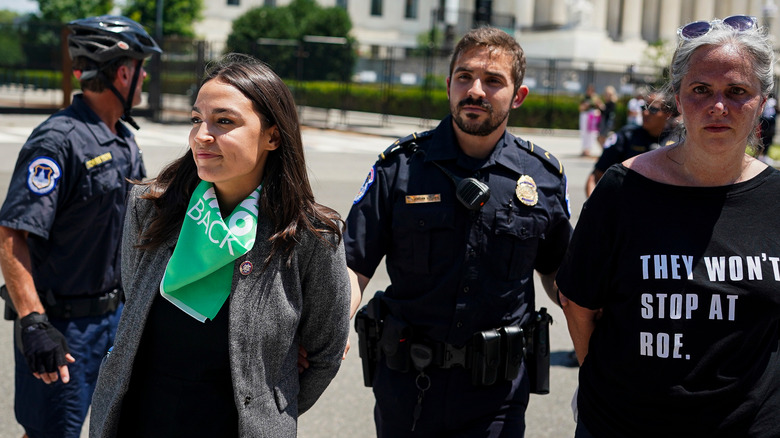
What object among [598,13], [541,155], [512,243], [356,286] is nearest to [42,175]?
[356,286]

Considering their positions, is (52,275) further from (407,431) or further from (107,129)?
(407,431)

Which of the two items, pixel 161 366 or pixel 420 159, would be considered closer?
pixel 161 366

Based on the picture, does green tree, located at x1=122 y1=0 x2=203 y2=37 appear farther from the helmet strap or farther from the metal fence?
the helmet strap

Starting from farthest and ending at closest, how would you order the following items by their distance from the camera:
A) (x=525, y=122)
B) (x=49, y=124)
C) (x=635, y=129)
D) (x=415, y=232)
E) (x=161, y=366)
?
(x=525, y=122) < (x=635, y=129) < (x=49, y=124) < (x=415, y=232) < (x=161, y=366)

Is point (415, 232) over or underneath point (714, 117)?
underneath

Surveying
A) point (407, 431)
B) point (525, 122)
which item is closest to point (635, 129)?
point (407, 431)

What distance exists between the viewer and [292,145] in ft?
8.32

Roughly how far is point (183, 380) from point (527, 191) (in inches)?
60.8

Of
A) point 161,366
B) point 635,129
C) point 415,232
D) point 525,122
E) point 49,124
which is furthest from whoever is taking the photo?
point 525,122

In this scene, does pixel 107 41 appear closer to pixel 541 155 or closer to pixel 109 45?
pixel 109 45

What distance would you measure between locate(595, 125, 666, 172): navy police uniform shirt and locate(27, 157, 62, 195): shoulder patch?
162 inches

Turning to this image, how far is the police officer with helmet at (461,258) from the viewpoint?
10.5 ft

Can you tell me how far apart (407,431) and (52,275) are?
5.17 feet

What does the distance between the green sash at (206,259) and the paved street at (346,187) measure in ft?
2.40
